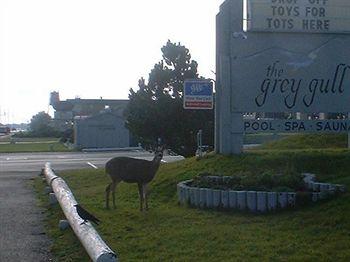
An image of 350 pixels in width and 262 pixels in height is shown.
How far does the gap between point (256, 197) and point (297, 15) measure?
252 inches

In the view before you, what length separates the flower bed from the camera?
10.6m

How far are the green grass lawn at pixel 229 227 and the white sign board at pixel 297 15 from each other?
10.6 ft

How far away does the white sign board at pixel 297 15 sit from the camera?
1542 cm

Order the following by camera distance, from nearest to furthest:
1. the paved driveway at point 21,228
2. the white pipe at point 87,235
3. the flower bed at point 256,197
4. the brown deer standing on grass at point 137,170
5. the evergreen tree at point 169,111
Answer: the white pipe at point 87,235, the paved driveway at point 21,228, the flower bed at point 256,197, the brown deer standing on grass at point 137,170, the evergreen tree at point 169,111

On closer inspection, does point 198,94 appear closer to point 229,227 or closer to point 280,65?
point 280,65

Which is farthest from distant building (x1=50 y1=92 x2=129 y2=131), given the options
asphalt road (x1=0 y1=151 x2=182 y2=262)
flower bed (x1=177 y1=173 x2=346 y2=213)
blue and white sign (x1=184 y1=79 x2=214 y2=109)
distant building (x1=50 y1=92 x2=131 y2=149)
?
flower bed (x1=177 y1=173 x2=346 y2=213)

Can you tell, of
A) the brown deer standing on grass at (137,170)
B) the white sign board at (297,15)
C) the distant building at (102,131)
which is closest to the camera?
the brown deer standing on grass at (137,170)

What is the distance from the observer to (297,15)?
15.5m

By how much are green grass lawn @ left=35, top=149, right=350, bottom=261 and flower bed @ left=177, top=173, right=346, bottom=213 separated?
20 cm

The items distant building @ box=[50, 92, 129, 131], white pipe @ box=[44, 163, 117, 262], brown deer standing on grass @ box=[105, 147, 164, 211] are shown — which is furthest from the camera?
distant building @ box=[50, 92, 129, 131]

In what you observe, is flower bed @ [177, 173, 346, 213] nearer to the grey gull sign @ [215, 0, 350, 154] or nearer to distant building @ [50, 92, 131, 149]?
the grey gull sign @ [215, 0, 350, 154]

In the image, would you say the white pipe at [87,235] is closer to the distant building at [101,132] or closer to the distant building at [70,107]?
the distant building at [101,132]

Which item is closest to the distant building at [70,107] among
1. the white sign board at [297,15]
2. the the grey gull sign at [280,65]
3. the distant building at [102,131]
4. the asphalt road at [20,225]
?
the distant building at [102,131]

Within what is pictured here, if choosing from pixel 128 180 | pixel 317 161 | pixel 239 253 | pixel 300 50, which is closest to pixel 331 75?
pixel 300 50
